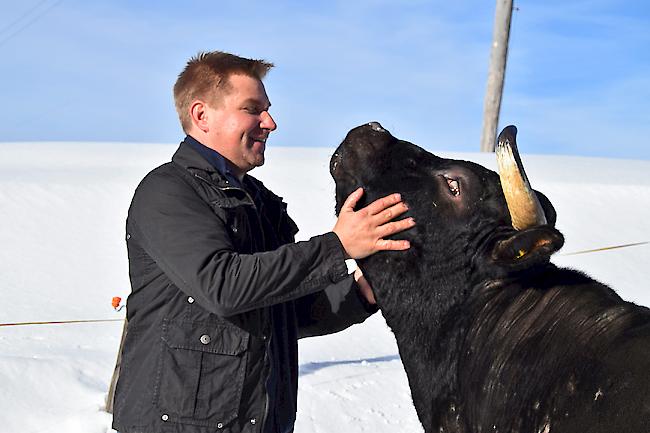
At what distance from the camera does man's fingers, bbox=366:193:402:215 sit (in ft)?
9.98

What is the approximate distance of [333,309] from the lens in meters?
3.74

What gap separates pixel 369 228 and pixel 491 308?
54 centimetres

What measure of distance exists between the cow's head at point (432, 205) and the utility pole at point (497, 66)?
58.5ft

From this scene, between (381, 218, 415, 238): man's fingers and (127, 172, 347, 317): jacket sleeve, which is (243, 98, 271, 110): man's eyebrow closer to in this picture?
(127, 172, 347, 317): jacket sleeve

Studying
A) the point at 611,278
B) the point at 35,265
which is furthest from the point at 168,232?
the point at 611,278

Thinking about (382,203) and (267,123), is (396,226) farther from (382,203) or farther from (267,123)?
(267,123)

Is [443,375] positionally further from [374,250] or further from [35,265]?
[35,265]

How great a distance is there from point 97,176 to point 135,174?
0.94 m

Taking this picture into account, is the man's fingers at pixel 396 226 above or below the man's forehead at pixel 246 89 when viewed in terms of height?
below

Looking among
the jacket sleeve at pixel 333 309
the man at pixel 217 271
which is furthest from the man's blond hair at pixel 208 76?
the jacket sleeve at pixel 333 309

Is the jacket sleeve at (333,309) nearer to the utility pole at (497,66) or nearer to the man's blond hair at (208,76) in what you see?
the man's blond hair at (208,76)

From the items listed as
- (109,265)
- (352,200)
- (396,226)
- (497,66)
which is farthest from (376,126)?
(497,66)

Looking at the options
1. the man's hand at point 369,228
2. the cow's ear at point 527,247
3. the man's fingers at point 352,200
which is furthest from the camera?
the man's fingers at point 352,200

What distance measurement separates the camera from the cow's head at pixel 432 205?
315 centimetres
